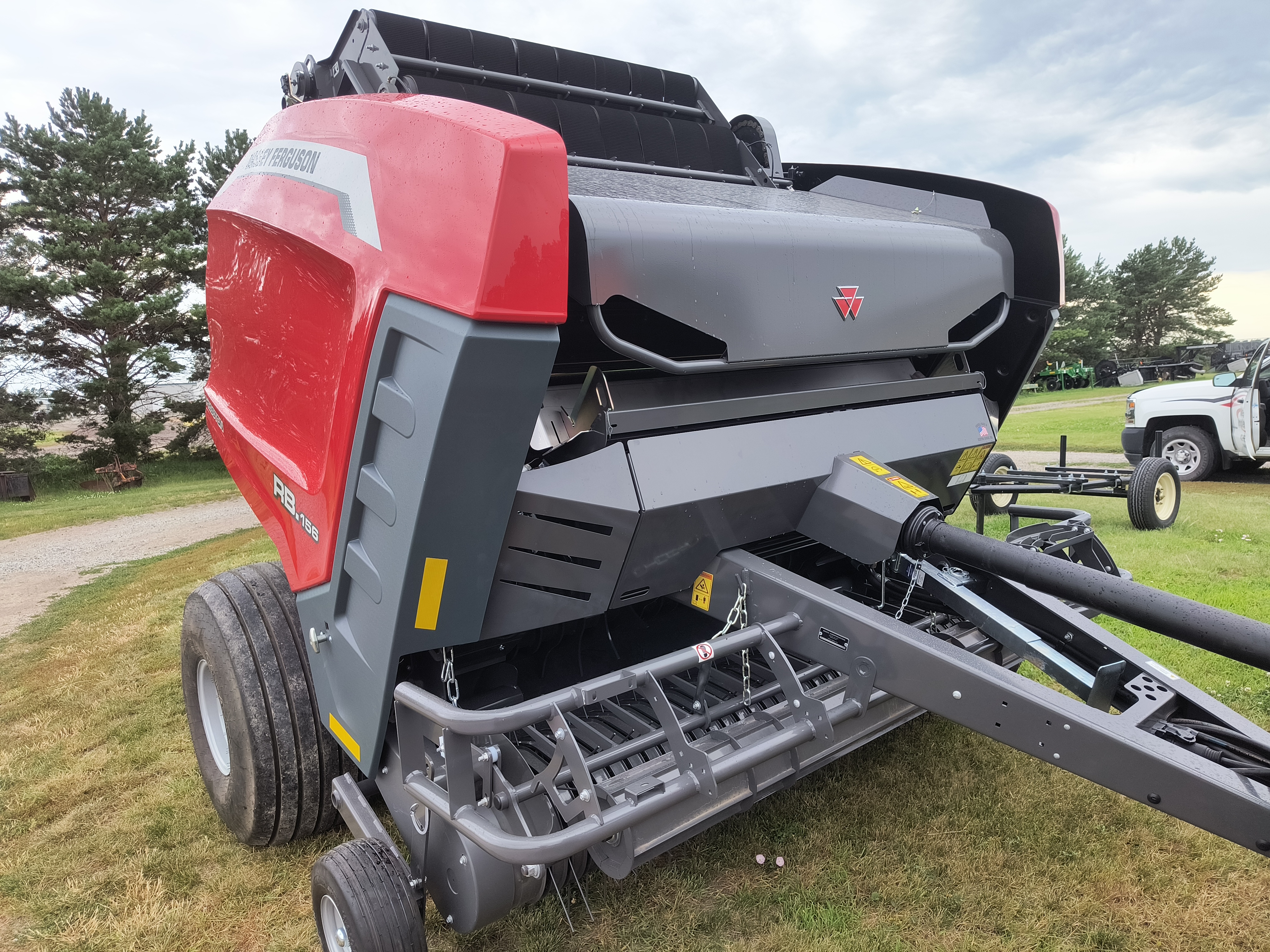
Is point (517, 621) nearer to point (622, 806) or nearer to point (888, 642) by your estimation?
point (622, 806)

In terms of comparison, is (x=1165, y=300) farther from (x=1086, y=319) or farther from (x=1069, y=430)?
(x=1069, y=430)

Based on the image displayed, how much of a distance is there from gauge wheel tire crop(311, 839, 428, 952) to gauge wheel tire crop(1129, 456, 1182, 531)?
651 cm

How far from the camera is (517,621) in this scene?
6.93ft

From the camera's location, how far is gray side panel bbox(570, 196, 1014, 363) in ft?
6.74

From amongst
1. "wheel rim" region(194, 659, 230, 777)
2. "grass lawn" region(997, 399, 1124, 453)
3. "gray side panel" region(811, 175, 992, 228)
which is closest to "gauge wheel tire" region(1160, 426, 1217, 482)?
"grass lawn" region(997, 399, 1124, 453)

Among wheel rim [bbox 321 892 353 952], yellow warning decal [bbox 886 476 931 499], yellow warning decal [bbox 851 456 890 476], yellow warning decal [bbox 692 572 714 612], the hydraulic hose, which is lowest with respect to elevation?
wheel rim [bbox 321 892 353 952]

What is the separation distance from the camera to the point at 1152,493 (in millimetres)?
6539

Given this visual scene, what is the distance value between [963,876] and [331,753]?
6.57ft

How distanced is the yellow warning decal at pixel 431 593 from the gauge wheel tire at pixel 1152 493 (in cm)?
643

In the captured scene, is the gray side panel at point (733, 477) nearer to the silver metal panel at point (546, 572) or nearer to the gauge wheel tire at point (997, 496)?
the silver metal panel at point (546, 572)

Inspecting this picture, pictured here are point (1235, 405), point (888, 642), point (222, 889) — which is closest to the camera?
point (888, 642)

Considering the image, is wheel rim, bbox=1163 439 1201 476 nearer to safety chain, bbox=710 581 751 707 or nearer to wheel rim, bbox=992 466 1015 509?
wheel rim, bbox=992 466 1015 509

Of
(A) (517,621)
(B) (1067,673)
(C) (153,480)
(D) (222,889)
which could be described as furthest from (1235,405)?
(C) (153,480)

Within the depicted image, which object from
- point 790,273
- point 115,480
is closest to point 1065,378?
point 115,480
